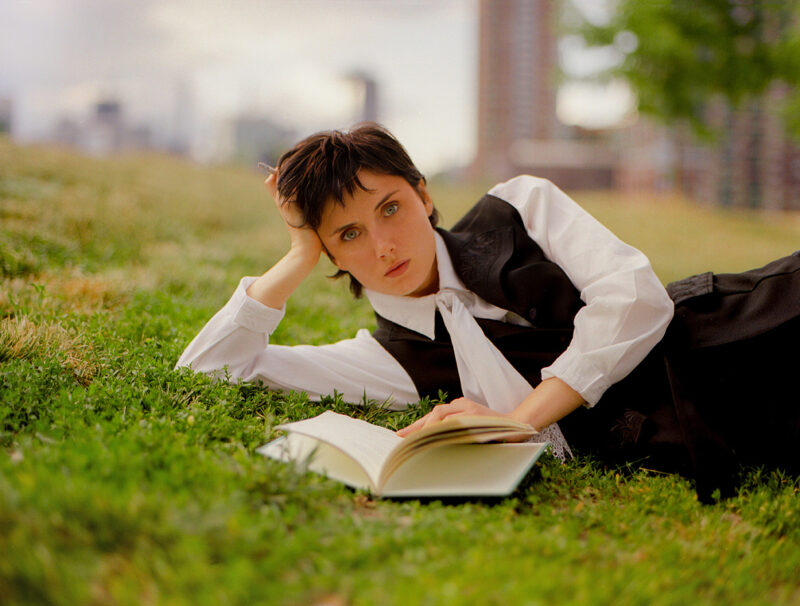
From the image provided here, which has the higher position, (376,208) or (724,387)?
(376,208)

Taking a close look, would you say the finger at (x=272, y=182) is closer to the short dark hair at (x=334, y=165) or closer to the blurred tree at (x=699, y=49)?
the short dark hair at (x=334, y=165)

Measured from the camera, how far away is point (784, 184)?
63.4m

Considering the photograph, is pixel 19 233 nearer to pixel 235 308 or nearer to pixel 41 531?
pixel 235 308

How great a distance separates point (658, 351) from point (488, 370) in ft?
2.20

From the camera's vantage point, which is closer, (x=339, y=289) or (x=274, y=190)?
(x=274, y=190)

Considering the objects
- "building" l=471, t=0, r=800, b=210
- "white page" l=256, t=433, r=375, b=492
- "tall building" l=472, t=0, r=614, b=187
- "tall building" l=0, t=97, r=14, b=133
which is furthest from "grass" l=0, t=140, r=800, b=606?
"tall building" l=472, t=0, r=614, b=187

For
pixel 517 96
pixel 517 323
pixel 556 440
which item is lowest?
pixel 556 440

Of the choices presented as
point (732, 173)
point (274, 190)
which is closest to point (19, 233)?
point (274, 190)

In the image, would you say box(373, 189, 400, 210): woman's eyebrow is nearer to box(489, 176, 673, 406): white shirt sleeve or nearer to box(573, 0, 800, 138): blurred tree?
box(489, 176, 673, 406): white shirt sleeve

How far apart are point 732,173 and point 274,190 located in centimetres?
7033

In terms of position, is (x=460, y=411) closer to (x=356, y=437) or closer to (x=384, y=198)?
(x=356, y=437)

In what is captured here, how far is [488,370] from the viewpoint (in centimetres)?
257

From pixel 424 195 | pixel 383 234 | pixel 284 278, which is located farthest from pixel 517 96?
pixel 383 234

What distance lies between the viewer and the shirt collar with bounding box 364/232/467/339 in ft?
9.14
